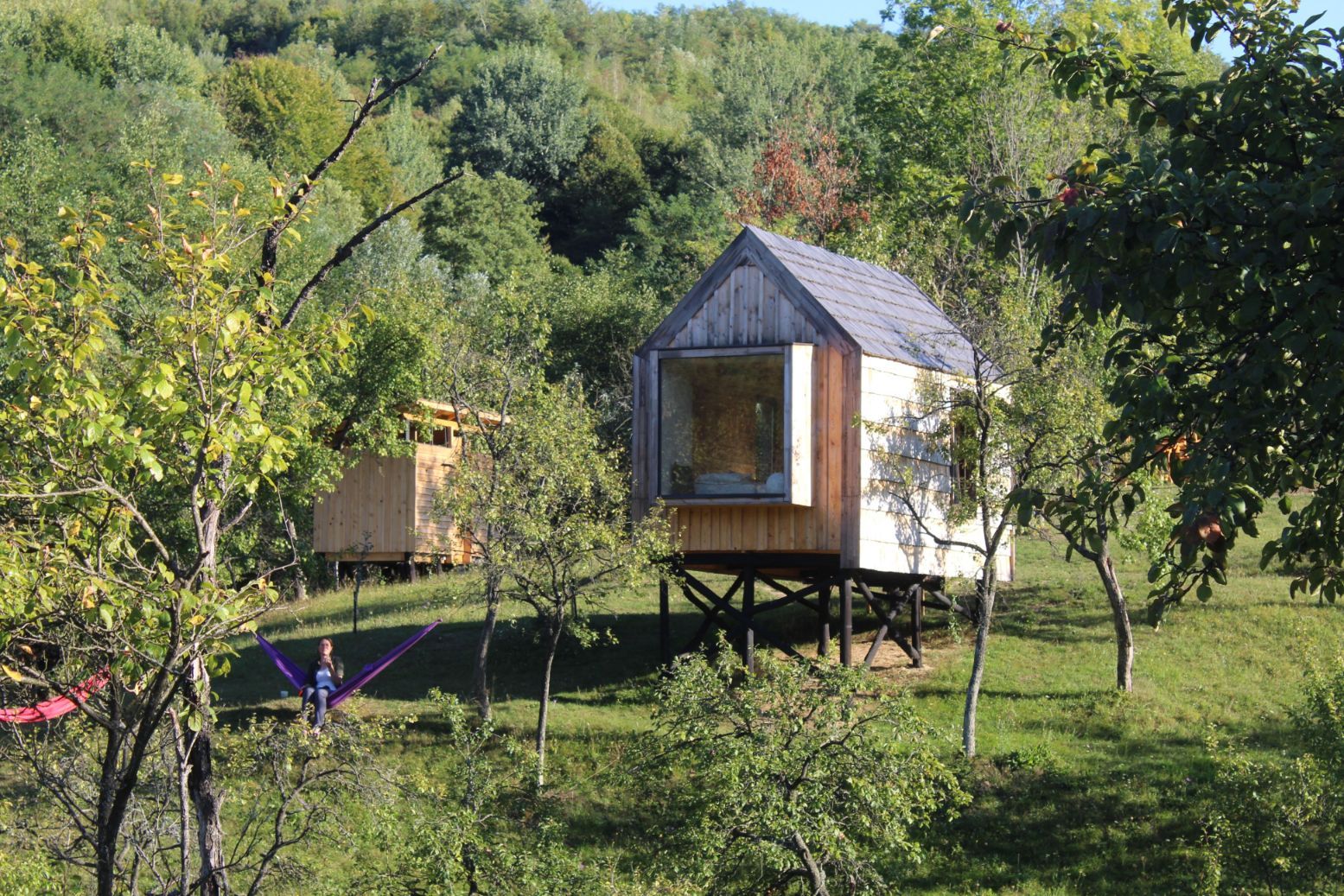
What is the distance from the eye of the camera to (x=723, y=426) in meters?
21.6

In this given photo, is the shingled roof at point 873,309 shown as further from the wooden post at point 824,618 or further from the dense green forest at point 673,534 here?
the wooden post at point 824,618

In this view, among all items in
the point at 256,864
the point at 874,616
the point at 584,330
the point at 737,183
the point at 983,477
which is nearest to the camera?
the point at 256,864

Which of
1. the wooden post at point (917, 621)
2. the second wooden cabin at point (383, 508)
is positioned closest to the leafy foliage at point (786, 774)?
the wooden post at point (917, 621)

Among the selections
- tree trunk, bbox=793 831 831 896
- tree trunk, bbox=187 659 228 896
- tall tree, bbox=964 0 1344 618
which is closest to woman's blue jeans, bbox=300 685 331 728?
tree trunk, bbox=793 831 831 896

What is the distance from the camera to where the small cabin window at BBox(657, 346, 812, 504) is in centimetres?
2094

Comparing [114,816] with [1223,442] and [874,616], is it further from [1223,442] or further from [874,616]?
[874,616]

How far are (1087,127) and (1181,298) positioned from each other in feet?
89.5

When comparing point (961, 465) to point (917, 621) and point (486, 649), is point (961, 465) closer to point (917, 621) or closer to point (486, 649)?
point (917, 621)

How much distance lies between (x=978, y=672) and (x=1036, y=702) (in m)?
1.62

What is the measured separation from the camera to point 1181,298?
8727 millimetres

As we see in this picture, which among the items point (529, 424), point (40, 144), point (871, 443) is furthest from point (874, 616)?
point (40, 144)

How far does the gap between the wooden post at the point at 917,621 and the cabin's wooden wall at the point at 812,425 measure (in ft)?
9.42

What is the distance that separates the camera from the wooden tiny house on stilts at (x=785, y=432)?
21.1 m

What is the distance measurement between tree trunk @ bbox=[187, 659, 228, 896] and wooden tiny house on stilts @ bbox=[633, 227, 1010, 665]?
12.1 meters
